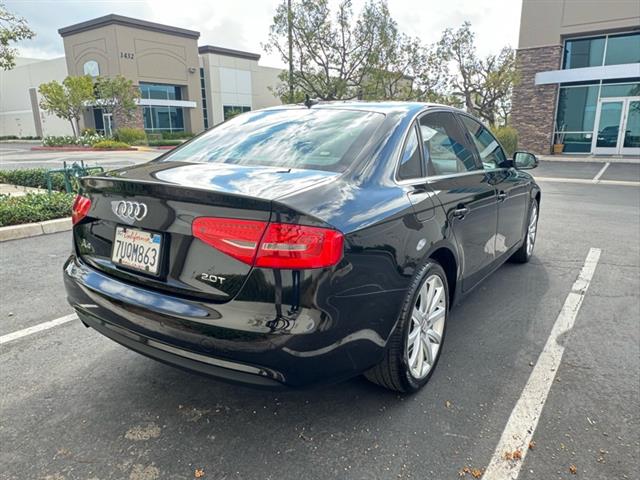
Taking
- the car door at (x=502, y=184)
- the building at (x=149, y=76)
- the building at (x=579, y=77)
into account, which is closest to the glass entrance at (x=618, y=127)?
the building at (x=579, y=77)

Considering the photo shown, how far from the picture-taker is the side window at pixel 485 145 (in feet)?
12.4

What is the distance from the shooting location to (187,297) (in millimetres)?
2082

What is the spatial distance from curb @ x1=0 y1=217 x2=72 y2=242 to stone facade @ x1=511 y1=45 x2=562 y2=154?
21.0m

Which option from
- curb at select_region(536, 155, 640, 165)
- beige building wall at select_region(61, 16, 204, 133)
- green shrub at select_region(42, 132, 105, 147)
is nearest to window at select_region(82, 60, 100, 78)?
beige building wall at select_region(61, 16, 204, 133)

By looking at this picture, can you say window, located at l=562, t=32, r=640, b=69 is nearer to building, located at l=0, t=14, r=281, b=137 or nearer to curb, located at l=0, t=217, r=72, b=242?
curb, located at l=0, t=217, r=72, b=242

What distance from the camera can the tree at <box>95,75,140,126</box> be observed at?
32.4 metres

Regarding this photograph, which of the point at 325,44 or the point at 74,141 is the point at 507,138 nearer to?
the point at 325,44

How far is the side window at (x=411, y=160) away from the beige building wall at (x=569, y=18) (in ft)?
71.4

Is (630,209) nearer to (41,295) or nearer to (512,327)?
(512,327)

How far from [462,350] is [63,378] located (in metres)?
2.55

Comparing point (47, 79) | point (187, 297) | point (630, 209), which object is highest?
point (47, 79)

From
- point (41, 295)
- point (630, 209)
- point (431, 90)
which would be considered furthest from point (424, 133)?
point (431, 90)

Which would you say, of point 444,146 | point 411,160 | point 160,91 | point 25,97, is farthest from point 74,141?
point 411,160

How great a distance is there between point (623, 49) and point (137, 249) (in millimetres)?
23819
